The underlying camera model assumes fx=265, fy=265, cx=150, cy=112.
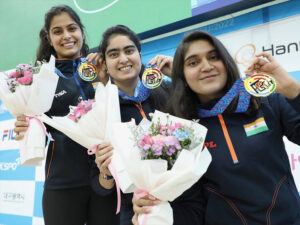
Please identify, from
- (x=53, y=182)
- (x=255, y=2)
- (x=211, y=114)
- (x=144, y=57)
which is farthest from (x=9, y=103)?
(x=255, y=2)

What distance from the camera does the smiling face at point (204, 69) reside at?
114cm

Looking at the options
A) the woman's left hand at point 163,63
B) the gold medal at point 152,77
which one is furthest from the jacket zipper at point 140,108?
the woman's left hand at point 163,63

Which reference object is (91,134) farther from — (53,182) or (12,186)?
(12,186)

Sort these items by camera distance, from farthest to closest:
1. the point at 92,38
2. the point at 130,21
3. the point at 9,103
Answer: the point at 92,38, the point at 130,21, the point at 9,103

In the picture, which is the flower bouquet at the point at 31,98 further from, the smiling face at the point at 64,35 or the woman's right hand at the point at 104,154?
the woman's right hand at the point at 104,154

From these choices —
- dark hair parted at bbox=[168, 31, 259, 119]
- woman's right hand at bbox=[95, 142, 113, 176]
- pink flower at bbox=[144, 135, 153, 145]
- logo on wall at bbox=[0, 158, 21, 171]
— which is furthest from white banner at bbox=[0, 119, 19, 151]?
pink flower at bbox=[144, 135, 153, 145]

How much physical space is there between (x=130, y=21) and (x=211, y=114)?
2.10 m

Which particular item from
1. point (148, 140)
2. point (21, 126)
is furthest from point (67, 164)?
point (148, 140)

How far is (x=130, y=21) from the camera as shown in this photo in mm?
2928

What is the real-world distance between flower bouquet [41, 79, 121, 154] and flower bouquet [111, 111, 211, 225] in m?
0.20

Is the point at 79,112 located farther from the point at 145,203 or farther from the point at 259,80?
the point at 259,80

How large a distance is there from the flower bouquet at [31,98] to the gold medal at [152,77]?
1.81 feet

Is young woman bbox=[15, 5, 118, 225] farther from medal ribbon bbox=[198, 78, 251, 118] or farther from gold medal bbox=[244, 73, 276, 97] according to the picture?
gold medal bbox=[244, 73, 276, 97]

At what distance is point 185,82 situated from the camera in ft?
4.13
